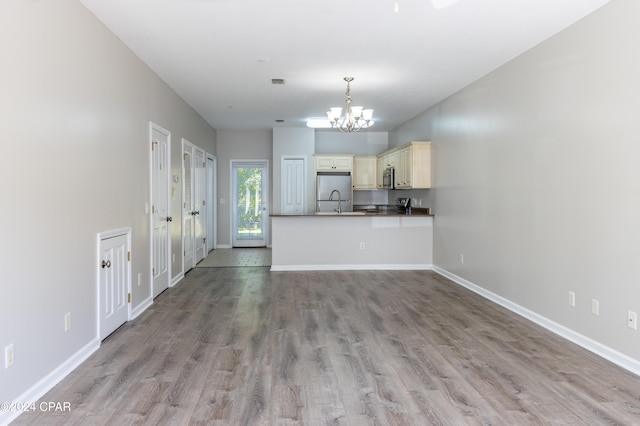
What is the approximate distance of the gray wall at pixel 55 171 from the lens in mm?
2174

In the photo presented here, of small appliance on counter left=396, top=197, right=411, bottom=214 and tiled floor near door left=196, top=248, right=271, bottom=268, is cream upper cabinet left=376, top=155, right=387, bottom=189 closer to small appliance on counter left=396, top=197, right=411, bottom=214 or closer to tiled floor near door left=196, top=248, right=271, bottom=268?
small appliance on counter left=396, top=197, right=411, bottom=214

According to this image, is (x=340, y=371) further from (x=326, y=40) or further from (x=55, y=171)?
(x=326, y=40)

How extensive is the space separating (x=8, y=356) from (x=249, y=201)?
7270 millimetres

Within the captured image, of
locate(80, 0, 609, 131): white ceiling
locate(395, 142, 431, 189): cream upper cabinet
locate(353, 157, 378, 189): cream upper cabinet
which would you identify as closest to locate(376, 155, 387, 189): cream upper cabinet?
locate(353, 157, 378, 189): cream upper cabinet

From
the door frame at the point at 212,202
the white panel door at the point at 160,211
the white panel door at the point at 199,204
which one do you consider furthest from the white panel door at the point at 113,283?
the door frame at the point at 212,202

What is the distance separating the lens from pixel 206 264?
23.5ft

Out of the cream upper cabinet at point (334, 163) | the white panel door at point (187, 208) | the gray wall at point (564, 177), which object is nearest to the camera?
the gray wall at point (564, 177)

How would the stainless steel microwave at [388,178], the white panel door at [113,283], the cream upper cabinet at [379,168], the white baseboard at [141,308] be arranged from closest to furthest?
the white panel door at [113,283], the white baseboard at [141,308], the stainless steel microwave at [388,178], the cream upper cabinet at [379,168]

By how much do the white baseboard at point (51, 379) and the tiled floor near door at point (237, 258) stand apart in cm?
392

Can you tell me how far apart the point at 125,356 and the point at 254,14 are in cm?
285

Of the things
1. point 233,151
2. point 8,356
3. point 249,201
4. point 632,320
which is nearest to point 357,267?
point 249,201

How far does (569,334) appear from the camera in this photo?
3.42 meters

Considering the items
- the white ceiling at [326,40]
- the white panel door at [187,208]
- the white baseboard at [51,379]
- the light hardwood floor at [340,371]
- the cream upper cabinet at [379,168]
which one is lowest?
the light hardwood floor at [340,371]

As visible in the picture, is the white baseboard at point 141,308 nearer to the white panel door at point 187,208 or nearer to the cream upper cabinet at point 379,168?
the white panel door at point 187,208
